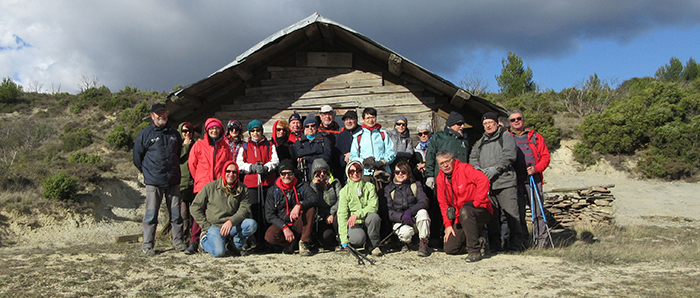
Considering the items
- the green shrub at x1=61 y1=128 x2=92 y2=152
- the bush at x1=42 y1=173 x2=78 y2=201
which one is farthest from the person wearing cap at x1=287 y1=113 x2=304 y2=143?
the green shrub at x1=61 y1=128 x2=92 y2=152

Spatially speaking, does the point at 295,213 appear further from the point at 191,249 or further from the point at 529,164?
the point at 529,164

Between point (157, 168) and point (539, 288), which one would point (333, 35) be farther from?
point (539, 288)

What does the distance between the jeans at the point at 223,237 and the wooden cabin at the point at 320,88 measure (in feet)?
10.1

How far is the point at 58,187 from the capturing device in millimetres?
11375

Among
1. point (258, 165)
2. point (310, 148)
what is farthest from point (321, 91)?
point (258, 165)

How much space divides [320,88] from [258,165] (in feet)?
9.67

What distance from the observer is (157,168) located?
16.5 ft

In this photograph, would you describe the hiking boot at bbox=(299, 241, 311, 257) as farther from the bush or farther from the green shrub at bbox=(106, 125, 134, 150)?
the green shrub at bbox=(106, 125, 134, 150)

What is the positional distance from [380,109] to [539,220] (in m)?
3.39

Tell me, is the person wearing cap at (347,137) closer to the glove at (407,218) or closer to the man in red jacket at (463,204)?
the glove at (407,218)

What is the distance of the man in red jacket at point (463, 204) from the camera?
4.67 meters

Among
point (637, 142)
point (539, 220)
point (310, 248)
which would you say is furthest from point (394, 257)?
point (637, 142)

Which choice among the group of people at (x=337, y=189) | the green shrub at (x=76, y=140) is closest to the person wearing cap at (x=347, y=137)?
the group of people at (x=337, y=189)

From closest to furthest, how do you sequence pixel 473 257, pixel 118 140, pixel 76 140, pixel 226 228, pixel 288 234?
pixel 473 257, pixel 226 228, pixel 288 234, pixel 118 140, pixel 76 140
